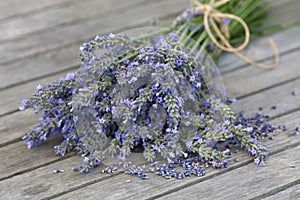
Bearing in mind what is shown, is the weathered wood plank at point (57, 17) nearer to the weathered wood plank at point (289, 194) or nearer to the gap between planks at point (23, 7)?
the gap between planks at point (23, 7)

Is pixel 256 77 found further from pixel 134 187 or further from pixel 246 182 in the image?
pixel 134 187

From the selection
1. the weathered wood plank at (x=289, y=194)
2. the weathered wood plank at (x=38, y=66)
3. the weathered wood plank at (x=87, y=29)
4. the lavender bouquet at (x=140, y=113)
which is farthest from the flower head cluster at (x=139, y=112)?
the weathered wood plank at (x=87, y=29)

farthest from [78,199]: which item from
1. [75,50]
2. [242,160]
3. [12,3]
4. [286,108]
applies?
[12,3]

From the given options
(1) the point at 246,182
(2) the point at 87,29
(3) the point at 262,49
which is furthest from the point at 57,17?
(1) the point at 246,182

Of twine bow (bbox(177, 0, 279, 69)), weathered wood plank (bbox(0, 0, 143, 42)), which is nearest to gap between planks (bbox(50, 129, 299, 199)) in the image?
twine bow (bbox(177, 0, 279, 69))

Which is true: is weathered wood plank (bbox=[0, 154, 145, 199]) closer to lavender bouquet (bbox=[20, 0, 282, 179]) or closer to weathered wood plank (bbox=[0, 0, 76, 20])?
lavender bouquet (bbox=[20, 0, 282, 179])

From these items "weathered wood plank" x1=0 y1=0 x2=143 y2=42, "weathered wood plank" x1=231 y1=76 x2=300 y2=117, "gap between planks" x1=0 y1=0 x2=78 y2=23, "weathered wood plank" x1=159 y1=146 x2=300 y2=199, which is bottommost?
"weathered wood plank" x1=159 y1=146 x2=300 y2=199

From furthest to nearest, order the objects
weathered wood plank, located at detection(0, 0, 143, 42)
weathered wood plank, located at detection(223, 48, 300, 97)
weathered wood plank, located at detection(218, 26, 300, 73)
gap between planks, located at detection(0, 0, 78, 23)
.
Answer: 1. gap between planks, located at detection(0, 0, 78, 23)
2. weathered wood plank, located at detection(0, 0, 143, 42)
3. weathered wood plank, located at detection(218, 26, 300, 73)
4. weathered wood plank, located at detection(223, 48, 300, 97)

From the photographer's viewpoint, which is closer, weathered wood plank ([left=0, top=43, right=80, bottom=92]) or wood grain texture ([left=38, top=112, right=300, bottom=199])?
wood grain texture ([left=38, top=112, right=300, bottom=199])

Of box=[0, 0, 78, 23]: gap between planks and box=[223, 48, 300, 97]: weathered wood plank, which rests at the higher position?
box=[0, 0, 78, 23]: gap between planks
